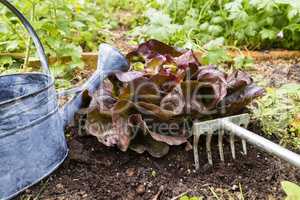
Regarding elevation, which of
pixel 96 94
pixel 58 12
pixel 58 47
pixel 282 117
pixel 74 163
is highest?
pixel 58 12

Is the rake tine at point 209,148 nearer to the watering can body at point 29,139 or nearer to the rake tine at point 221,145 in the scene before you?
the rake tine at point 221,145

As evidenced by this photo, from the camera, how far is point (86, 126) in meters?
1.43

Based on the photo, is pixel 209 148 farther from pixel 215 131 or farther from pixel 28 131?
pixel 28 131

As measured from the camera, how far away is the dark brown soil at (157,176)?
4.17 ft

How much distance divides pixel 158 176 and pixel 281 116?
63cm

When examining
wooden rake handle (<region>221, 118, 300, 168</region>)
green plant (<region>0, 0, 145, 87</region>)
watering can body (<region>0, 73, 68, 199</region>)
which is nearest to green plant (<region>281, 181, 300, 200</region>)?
wooden rake handle (<region>221, 118, 300, 168</region>)

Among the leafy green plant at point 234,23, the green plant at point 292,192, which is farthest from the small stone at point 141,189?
the leafy green plant at point 234,23

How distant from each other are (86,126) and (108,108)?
0.11 m

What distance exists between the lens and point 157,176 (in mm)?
1349

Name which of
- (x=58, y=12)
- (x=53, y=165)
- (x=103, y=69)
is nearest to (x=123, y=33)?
(x=58, y=12)

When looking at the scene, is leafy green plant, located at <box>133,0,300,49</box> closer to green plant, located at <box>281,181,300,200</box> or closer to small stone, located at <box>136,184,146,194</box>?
small stone, located at <box>136,184,146,194</box>

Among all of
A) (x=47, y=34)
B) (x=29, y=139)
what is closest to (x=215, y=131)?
(x=29, y=139)

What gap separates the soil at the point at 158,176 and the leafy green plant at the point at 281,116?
0.16m

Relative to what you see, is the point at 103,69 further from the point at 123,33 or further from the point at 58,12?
the point at 123,33
